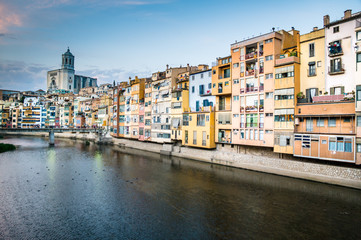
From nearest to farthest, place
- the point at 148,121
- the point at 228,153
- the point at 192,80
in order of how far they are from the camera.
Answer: the point at 228,153 < the point at 192,80 < the point at 148,121

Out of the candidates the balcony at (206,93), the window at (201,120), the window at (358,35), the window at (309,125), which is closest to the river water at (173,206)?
the window at (309,125)

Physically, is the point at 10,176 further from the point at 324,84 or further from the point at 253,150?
the point at 324,84

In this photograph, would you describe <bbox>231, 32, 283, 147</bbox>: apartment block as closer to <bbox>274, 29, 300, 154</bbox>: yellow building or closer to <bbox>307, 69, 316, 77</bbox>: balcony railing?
<bbox>274, 29, 300, 154</bbox>: yellow building

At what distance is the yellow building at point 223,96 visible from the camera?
4106 centimetres

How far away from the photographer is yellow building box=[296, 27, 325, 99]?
3069 cm

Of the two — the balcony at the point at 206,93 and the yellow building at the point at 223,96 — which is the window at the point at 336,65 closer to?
the yellow building at the point at 223,96

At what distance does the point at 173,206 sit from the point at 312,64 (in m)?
Result: 24.2

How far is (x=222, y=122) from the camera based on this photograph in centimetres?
4203

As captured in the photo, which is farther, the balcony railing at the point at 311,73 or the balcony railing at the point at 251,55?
the balcony railing at the point at 251,55

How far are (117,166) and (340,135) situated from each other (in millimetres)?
32547

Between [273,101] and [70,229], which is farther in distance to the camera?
[273,101]

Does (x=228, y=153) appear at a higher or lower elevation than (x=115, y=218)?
higher

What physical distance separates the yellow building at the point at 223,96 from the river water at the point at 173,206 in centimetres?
716

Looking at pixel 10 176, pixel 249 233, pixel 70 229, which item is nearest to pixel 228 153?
pixel 249 233
